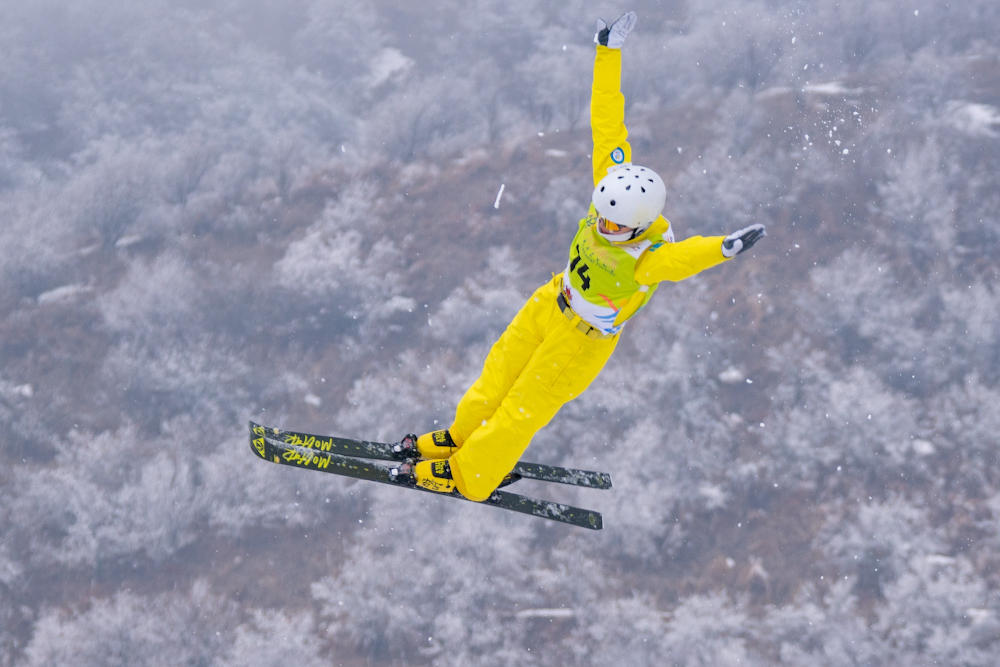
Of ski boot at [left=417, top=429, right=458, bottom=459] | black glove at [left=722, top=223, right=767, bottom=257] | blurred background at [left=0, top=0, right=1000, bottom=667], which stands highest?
blurred background at [left=0, top=0, right=1000, bottom=667]

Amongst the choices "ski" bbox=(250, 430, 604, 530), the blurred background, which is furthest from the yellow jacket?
the blurred background

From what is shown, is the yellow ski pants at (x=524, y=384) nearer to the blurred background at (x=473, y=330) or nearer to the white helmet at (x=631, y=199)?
the white helmet at (x=631, y=199)

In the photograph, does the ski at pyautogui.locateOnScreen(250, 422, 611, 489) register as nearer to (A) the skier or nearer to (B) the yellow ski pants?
(A) the skier

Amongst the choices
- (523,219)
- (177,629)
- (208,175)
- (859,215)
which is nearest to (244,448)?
(177,629)

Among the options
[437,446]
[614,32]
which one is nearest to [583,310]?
[437,446]

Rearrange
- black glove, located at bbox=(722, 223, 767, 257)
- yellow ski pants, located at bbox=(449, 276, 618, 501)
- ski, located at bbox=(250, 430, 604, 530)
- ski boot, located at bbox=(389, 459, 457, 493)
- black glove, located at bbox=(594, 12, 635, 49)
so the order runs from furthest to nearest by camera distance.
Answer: ski, located at bbox=(250, 430, 604, 530)
ski boot, located at bbox=(389, 459, 457, 493)
yellow ski pants, located at bbox=(449, 276, 618, 501)
black glove, located at bbox=(594, 12, 635, 49)
black glove, located at bbox=(722, 223, 767, 257)

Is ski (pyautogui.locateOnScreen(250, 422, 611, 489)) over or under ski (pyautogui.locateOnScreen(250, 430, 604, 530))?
over

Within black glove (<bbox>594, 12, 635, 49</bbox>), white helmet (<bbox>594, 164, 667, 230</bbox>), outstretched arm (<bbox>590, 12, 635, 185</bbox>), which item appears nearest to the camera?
white helmet (<bbox>594, 164, 667, 230</bbox>)

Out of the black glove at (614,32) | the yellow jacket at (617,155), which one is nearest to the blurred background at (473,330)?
the yellow jacket at (617,155)
